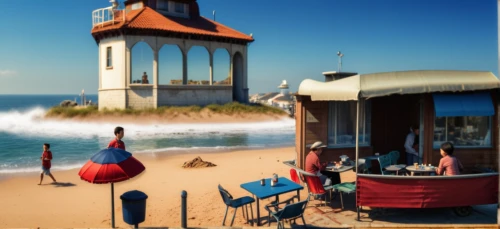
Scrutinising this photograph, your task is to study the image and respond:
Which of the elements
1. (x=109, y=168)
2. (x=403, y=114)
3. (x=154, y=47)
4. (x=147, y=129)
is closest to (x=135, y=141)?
(x=147, y=129)

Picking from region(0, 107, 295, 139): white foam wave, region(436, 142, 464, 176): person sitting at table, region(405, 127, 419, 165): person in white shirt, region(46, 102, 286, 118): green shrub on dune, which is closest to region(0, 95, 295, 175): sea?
region(0, 107, 295, 139): white foam wave

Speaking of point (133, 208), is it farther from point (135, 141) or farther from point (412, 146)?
point (135, 141)

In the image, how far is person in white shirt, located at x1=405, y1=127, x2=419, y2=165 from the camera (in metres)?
9.55

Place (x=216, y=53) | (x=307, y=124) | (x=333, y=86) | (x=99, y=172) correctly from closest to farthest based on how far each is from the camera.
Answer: (x=99, y=172) < (x=333, y=86) < (x=307, y=124) < (x=216, y=53)

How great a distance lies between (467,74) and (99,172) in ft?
23.8

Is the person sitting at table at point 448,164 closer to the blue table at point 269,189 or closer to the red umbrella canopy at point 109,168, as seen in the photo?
the blue table at point 269,189

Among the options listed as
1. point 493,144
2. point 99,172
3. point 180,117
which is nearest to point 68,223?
point 99,172

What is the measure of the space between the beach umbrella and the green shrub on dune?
3015 centimetres

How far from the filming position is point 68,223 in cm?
877

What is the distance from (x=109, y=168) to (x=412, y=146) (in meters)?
6.91

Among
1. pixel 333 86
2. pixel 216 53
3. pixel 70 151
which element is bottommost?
pixel 70 151

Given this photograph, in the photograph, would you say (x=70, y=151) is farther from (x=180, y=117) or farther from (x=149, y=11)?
(x=149, y=11)

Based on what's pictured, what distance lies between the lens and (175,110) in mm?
37438

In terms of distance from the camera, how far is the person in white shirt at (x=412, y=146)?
31.3 feet
